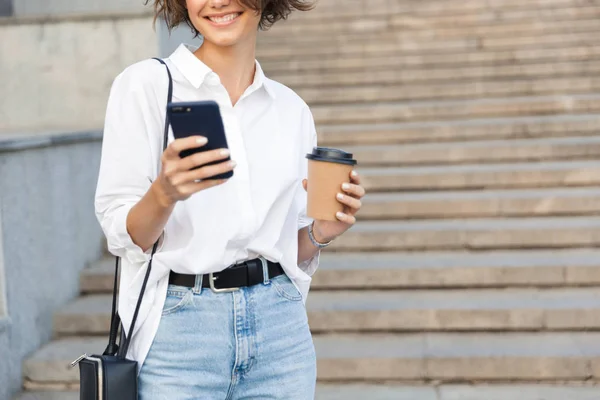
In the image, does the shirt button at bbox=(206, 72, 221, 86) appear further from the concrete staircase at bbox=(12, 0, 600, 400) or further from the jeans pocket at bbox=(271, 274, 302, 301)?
the concrete staircase at bbox=(12, 0, 600, 400)

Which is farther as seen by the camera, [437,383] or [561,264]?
[561,264]

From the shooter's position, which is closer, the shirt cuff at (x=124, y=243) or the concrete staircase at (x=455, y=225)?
the shirt cuff at (x=124, y=243)

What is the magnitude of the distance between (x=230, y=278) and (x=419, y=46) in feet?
21.3

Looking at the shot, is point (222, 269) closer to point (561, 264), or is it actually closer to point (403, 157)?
point (561, 264)

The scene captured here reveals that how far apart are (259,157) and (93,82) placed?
4155mm

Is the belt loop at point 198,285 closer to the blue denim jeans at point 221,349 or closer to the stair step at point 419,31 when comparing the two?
the blue denim jeans at point 221,349

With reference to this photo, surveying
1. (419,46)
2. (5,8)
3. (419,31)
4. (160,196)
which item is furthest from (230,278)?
(419,31)

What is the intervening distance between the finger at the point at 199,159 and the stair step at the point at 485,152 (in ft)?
14.3

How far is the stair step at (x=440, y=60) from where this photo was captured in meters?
6.85

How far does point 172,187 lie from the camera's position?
43.6 inches

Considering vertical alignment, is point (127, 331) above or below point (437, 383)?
above

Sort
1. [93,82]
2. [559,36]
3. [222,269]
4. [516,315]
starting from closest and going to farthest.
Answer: [222,269]
[516,315]
[93,82]
[559,36]

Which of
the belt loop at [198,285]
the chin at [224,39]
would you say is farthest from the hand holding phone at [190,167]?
the chin at [224,39]

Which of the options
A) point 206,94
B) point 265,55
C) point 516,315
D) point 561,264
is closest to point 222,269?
point 206,94
